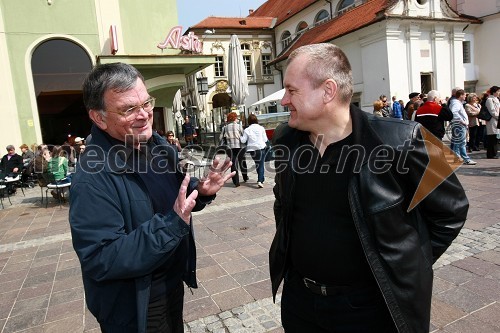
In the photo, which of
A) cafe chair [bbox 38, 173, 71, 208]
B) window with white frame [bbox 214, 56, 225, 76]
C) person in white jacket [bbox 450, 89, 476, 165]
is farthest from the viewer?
window with white frame [bbox 214, 56, 225, 76]

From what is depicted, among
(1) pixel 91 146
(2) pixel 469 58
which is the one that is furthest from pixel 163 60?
(2) pixel 469 58

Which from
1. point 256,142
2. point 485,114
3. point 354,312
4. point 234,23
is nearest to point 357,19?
point 485,114

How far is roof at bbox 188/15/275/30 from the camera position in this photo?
37.5 meters

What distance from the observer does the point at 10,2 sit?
39.6ft

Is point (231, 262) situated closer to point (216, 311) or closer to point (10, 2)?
point (216, 311)

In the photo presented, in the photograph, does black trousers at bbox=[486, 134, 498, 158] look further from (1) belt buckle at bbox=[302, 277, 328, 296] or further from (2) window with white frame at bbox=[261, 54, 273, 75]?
(2) window with white frame at bbox=[261, 54, 273, 75]

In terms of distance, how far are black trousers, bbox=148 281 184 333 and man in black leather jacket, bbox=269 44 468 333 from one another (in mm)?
588

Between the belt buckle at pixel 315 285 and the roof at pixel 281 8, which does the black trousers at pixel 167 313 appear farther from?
the roof at pixel 281 8

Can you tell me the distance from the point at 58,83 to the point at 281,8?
3493cm

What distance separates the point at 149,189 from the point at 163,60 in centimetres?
1209

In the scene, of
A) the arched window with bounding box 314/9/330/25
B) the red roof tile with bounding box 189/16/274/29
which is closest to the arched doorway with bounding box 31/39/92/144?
the red roof tile with bounding box 189/16/274/29

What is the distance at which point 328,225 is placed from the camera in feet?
5.53

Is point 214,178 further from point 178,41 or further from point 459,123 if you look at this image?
point 178,41

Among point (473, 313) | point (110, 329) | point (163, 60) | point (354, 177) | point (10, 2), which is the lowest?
point (473, 313)
